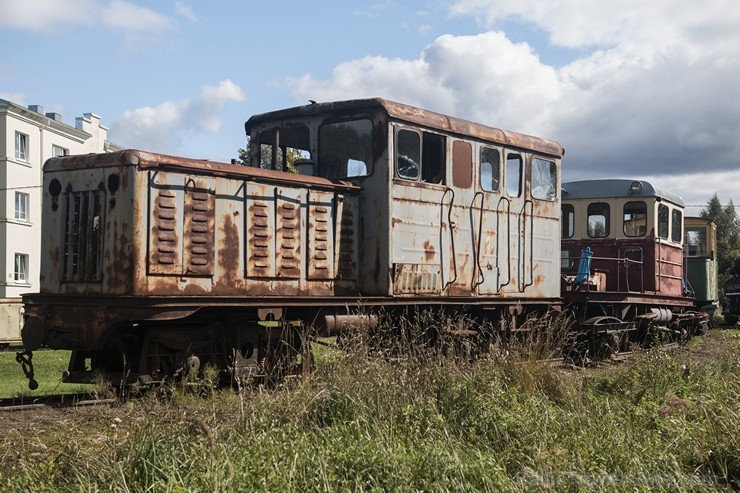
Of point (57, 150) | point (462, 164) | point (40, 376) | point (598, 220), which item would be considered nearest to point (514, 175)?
Result: point (462, 164)

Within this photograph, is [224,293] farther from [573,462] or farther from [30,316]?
[573,462]

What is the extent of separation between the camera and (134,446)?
5438 millimetres

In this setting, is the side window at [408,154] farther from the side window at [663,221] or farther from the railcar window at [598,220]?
the side window at [663,221]

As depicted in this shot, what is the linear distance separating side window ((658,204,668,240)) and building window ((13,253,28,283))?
A: 104ft

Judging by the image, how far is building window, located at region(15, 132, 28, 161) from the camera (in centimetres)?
4038

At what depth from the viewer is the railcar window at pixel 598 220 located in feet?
58.3

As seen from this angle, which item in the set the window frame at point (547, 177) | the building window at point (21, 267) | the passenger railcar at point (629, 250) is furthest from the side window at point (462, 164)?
the building window at point (21, 267)

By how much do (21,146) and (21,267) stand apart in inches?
243

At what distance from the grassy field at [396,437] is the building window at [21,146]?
36007mm

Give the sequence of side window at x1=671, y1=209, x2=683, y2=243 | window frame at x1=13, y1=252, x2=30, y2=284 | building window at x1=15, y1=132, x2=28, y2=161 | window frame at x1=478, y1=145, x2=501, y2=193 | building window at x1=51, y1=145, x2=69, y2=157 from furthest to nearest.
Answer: building window at x1=51, y1=145, x2=69, y2=157 < building window at x1=15, y1=132, x2=28, y2=161 < window frame at x1=13, y1=252, x2=30, y2=284 < side window at x1=671, y1=209, x2=683, y2=243 < window frame at x1=478, y1=145, x2=501, y2=193

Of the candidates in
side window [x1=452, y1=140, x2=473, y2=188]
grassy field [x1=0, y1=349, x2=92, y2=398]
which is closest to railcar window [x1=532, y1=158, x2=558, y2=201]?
side window [x1=452, y1=140, x2=473, y2=188]

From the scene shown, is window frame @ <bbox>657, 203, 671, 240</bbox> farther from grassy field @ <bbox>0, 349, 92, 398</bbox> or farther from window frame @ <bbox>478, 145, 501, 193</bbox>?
grassy field @ <bbox>0, 349, 92, 398</bbox>

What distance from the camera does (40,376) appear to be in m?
12.7

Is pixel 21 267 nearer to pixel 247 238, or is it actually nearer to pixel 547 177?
pixel 547 177
